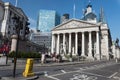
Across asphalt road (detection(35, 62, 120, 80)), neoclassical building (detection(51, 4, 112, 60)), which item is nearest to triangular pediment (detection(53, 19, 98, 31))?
neoclassical building (detection(51, 4, 112, 60))

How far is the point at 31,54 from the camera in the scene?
1248 inches

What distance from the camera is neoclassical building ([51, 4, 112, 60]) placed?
3301 inches

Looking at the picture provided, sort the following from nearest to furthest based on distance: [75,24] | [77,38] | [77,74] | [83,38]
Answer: [77,74], [83,38], [75,24], [77,38]

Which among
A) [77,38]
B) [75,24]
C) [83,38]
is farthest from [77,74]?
[75,24]

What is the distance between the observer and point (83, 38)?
8594 centimetres

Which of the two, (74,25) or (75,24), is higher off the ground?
(75,24)

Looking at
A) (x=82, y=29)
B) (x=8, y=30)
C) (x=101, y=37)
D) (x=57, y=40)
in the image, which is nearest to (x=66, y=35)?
(x=57, y=40)

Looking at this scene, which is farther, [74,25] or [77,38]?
[77,38]

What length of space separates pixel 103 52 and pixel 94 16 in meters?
75.3

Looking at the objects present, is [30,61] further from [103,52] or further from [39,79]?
[103,52]

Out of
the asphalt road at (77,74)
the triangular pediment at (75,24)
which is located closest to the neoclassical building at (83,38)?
the triangular pediment at (75,24)

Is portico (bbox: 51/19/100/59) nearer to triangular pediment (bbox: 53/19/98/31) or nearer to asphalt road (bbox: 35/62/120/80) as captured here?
triangular pediment (bbox: 53/19/98/31)

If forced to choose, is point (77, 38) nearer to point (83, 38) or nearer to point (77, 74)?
point (83, 38)

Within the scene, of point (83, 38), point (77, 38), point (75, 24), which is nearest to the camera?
point (83, 38)
